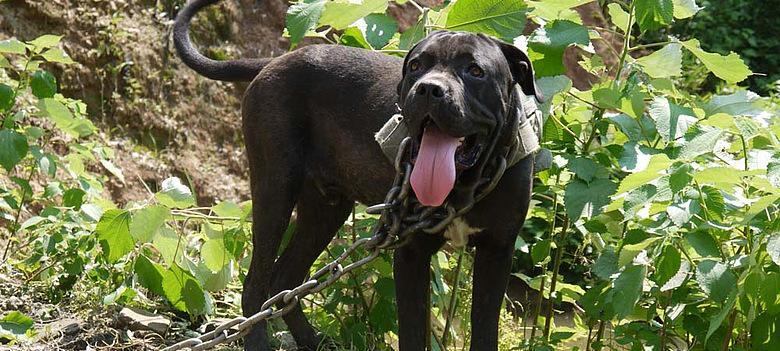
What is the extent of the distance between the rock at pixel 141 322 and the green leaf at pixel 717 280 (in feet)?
8.02

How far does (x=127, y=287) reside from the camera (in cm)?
526

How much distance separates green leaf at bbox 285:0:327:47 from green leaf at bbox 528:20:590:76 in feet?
2.68

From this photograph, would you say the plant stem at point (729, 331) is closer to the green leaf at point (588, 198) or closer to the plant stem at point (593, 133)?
the green leaf at point (588, 198)

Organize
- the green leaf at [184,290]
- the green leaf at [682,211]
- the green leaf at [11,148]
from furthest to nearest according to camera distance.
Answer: the green leaf at [11,148] < the green leaf at [184,290] < the green leaf at [682,211]

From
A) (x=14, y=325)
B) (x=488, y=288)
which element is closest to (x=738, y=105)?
(x=488, y=288)

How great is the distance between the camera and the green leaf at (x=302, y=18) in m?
4.32

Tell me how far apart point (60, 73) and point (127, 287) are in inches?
84.6

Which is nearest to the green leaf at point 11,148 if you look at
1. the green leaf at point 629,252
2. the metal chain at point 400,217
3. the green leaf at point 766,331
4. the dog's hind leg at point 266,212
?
the dog's hind leg at point 266,212

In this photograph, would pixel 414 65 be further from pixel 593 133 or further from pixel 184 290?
pixel 184 290

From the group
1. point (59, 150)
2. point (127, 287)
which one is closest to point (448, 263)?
point (127, 287)

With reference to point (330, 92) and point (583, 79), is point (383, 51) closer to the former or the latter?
point (330, 92)

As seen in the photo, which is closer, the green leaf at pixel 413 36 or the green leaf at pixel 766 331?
the green leaf at pixel 766 331

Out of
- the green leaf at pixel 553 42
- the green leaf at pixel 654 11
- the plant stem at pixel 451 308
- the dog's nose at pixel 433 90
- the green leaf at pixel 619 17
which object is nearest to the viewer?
the dog's nose at pixel 433 90

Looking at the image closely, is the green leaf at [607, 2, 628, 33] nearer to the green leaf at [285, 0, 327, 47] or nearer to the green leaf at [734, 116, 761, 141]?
the green leaf at [734, 116, 761, 141]
